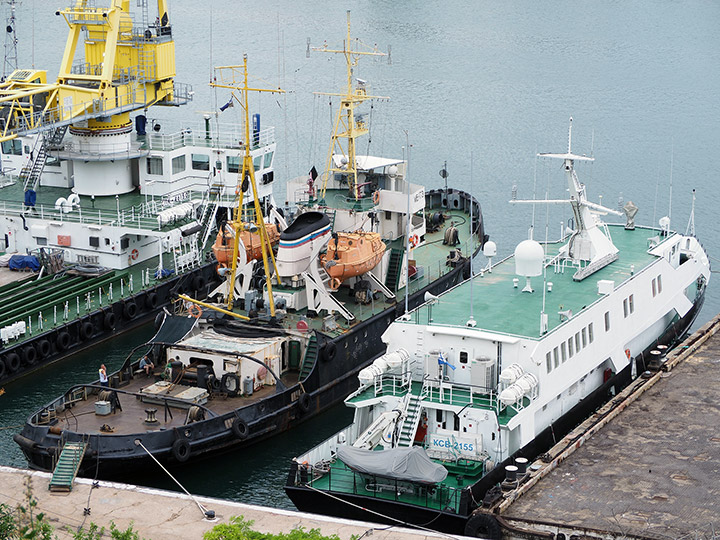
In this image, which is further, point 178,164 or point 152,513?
point 178,164

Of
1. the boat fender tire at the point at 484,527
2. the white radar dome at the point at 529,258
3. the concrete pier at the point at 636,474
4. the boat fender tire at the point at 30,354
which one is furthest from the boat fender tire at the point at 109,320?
the boat fender tire at the point at 484,527

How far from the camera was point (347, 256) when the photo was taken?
33031mm

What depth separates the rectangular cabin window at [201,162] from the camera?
43.6 meters

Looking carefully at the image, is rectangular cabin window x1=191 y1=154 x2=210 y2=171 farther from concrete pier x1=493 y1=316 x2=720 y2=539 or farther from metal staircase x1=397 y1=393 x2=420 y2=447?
concrete pier x1=493 y1=316 x2=720 y2=539

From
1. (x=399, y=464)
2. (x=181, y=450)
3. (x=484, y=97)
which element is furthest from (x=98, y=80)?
(x=484, y=97)

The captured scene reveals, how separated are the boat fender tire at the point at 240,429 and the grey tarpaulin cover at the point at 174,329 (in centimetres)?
365

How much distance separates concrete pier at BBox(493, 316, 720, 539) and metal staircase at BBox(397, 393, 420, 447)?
287 centimetres

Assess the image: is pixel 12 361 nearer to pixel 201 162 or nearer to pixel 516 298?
pixel 201 162

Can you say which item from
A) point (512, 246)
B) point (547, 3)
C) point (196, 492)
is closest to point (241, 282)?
point (196, 492)

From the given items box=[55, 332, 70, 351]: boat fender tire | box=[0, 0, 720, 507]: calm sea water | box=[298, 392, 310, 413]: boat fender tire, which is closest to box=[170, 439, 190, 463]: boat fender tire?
box=[0, 0, 720, 507]: calm sea water

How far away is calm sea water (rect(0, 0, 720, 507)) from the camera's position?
4875cm

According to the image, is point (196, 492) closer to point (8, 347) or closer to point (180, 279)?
point (8, 347)

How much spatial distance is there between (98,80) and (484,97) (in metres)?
34.1

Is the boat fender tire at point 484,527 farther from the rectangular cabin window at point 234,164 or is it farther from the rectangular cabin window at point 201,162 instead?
the rectangular cabin window at point 201,162
